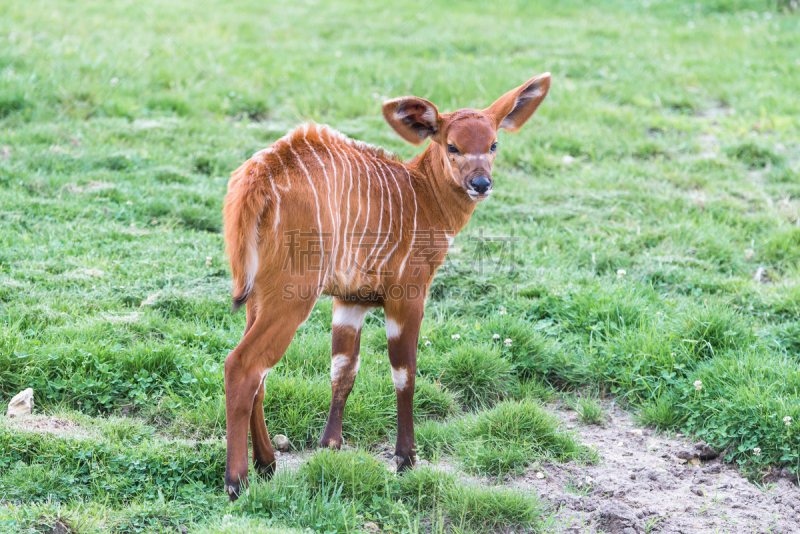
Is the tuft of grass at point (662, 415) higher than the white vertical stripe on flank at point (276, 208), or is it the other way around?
the white vertical stripe on flank at point (276, 208)

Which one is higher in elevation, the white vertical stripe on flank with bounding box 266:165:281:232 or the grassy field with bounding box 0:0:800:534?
the white vertical stripe on flank with bounding box 266:165:281:232

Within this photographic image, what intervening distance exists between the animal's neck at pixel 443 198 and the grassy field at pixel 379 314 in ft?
3.51

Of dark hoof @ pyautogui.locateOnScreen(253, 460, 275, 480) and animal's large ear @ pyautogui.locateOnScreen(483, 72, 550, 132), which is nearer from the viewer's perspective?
dark hoof @ pyautogui.locateOnScreen(253, 460, 275, 480)

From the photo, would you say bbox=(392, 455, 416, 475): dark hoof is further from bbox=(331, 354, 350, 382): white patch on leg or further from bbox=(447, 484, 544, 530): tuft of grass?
bbox=(331, 354, 350, 382): white patch on leg

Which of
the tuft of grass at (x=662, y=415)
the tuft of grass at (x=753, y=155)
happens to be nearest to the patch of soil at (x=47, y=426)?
the tuft of grass at (x=662, y=415)

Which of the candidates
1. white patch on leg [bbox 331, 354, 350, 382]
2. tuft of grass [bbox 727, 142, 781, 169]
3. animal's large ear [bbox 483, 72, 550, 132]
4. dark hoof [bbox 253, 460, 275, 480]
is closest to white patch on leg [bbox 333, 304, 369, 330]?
white patch on leg [bbox 331, 354, 350, 382]

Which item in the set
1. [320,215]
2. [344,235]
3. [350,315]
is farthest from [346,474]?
[320,215]

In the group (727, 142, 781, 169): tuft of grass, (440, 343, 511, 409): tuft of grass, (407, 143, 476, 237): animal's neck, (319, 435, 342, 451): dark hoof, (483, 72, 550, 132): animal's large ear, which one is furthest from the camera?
(727, 142, 781, 169): tuft of grass

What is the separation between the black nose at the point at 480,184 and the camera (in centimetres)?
394

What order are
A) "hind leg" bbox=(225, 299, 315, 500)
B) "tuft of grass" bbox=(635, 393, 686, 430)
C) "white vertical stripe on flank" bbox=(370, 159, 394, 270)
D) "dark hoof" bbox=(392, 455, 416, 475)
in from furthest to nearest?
"tuft of grass" bbox=(635, 393, 686, 430) → "dark hoof" bbox=(392, 455, 416, 475) → "white vertical stripe on flank" bbox=(370, 159, 394, 270) → "hind leg" bbox=(225, 299, 315, 500)

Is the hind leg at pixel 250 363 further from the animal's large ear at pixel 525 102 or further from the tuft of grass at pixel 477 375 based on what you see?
the animal's large ear at pixel 525 102

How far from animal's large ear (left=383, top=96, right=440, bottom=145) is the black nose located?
51 cm

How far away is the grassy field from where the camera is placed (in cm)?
380

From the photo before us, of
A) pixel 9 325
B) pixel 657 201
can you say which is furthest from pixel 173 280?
pixel 657 201
